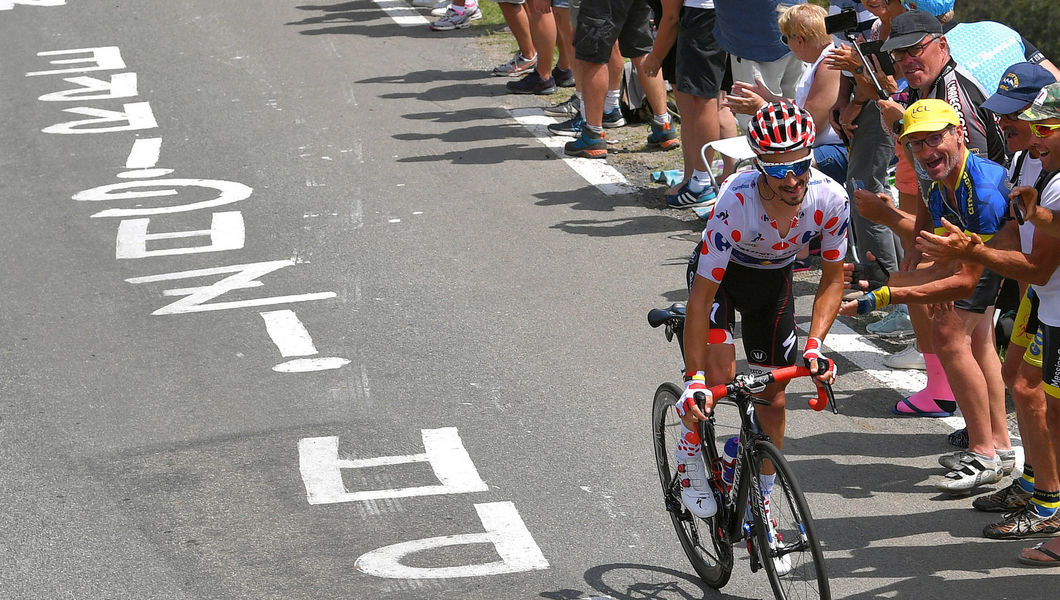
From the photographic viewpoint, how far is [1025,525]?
548 cm

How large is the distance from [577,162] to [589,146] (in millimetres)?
181

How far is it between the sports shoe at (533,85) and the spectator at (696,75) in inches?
134

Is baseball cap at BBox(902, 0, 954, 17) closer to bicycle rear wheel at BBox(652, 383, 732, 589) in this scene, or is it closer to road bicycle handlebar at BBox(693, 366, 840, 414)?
bicycle rear wheel at BBox(652, 383, 732, 589)

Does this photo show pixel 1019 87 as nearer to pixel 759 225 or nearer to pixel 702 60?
pixel 759 225

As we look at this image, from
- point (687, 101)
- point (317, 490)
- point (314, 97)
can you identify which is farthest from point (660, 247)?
point (314, 97)

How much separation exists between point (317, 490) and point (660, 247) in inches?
153

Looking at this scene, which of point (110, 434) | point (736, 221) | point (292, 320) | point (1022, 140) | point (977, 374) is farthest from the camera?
point (292, 320)

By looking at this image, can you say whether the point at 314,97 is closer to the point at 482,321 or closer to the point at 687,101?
the point at 687,101

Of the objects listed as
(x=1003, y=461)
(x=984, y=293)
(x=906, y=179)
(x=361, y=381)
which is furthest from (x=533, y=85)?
(x=1003, y=461)

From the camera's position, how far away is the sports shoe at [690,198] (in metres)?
9.87

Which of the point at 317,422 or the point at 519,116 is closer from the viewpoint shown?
the point at 317,422

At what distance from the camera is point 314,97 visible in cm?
1360

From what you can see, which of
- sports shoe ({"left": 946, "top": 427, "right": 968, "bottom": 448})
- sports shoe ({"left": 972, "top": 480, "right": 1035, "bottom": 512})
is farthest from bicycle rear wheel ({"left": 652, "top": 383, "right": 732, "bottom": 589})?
sports shoe ({"left": 946, "top": 427, "right": 968, "bottom": 448})

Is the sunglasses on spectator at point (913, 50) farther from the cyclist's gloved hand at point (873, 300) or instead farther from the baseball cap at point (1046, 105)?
the cyclist's gloved hand at point (873, 300)
